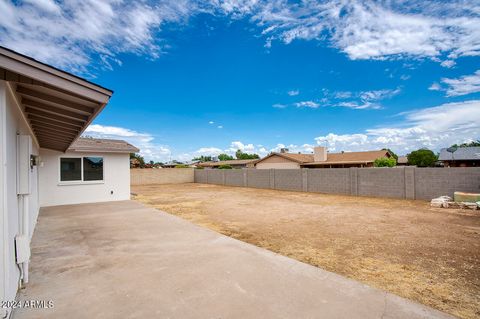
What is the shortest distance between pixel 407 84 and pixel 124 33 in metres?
21.4

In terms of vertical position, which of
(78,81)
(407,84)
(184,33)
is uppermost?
(184,33)

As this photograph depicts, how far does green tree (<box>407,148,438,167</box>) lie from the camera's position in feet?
144

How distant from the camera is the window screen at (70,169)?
35.5ft

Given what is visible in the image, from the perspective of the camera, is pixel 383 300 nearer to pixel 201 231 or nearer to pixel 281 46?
pixel 201 231

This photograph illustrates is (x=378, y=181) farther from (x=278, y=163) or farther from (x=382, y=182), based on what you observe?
(x=278, y=163)

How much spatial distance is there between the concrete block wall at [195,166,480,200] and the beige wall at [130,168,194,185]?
34.5 ft

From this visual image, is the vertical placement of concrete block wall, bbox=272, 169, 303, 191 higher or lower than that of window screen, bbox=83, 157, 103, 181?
lower

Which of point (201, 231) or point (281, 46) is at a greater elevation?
point (281, 46)

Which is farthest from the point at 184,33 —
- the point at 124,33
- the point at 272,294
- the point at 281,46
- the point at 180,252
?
the point at 272,294

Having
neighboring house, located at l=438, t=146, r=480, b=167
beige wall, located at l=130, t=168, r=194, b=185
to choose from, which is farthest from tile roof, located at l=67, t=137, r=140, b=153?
neighboring house, located at l=438, t=146, r=480, b=167

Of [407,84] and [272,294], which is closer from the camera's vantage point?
[272,294]

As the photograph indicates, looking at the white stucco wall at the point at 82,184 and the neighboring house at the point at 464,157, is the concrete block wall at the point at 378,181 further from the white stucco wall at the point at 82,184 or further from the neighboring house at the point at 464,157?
the neighboring house at the point at 464,157

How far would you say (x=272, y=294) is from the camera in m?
3.01

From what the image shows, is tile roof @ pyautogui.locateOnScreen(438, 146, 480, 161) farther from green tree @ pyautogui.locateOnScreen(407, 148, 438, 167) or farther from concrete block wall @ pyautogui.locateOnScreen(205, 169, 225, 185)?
concrete block wall @ pyautogui.locateOnScreen(205, 169, 225, 185)
